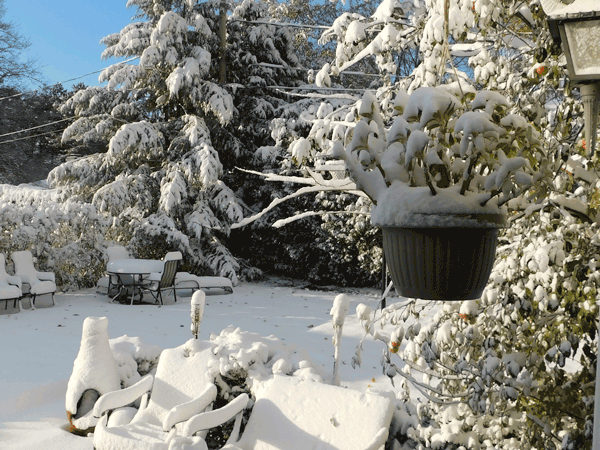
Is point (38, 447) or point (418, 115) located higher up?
point (418, 115)

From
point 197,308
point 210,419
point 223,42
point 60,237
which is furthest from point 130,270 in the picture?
point 210,419

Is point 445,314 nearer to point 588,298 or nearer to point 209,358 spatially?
point 588,298

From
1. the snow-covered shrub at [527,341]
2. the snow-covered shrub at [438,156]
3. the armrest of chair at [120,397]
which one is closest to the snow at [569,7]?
the snow-covered shrub at [438,156]

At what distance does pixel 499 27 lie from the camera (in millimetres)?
2398

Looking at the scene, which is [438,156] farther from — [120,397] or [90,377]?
[90,377]

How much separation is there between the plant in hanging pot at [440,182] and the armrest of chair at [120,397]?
96.1 inches

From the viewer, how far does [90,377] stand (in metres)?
3.96

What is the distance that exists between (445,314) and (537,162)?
0.95m

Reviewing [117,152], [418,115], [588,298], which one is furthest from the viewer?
[117,152]

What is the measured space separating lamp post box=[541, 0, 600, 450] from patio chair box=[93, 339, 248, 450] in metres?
2.10

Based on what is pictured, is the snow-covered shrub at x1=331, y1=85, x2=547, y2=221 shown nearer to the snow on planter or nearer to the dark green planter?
the dark green planter

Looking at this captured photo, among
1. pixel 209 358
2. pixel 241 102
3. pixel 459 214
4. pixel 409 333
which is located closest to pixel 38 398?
pixel 209 358

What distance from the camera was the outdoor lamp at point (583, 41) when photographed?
4.14 feet

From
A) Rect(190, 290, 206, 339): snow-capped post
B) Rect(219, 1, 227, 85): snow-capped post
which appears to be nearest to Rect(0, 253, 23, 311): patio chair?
Rect(190, 290, 206, 339): snow-capped post
